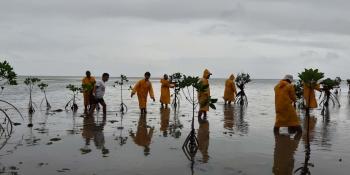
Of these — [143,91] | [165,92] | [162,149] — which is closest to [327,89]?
[143,91]

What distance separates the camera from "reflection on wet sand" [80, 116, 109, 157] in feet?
28.2

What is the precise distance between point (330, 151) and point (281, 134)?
2.22 m

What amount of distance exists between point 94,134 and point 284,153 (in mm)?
4667

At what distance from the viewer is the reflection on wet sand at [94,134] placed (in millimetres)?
8609

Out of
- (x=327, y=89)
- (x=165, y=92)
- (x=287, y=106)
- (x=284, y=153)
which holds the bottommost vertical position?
(x=284, y=153)

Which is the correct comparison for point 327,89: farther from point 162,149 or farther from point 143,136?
point 162,149

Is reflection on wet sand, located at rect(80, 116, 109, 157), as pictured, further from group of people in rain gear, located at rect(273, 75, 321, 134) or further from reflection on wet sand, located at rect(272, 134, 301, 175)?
group of people in rain gear, located at rect(273, 75, 321, 134)

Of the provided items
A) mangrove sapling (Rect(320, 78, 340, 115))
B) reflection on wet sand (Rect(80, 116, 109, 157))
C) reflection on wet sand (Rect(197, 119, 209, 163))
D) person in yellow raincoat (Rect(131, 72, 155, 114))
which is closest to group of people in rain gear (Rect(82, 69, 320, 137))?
person in yellow raincoat (Rect(131, 72, 155, 114))

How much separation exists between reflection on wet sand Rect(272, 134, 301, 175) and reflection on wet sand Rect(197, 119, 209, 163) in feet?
4.28

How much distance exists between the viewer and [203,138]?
33.5 ft

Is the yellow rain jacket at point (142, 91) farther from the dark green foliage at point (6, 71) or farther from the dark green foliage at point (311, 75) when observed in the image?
the dark green foliage at point (311, 75)

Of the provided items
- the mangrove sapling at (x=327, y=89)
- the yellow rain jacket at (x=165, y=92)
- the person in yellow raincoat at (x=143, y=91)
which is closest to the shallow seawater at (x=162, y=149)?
the mangrove sapling at (x=327, y=89)

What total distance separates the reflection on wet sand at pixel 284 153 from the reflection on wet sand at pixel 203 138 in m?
1.30

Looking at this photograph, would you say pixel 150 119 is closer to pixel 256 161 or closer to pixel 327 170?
pixel 256 161
